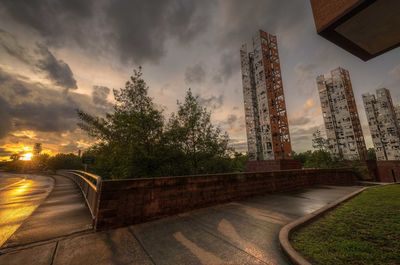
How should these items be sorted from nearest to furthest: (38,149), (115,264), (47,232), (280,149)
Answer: (115,264)
(47,232)
(280,149)
(38,149)

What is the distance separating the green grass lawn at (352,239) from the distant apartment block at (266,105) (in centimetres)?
→ 3827

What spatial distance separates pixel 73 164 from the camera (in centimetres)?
6481

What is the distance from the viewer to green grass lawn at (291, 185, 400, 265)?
2.52 metres

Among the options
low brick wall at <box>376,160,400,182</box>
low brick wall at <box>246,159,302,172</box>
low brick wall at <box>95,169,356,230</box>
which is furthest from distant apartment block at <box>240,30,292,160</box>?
low brick wall at <box>95,169,356,230</box>

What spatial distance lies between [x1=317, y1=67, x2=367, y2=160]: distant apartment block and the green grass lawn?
68608 millimetres

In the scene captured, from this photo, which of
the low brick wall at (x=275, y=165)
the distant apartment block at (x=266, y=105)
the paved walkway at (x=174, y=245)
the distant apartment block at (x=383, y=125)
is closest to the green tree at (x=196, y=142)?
the paved walkway at (x=174, y=245)

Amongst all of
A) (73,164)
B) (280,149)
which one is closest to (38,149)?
(73,164)

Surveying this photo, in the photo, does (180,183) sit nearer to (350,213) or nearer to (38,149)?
(350,213)

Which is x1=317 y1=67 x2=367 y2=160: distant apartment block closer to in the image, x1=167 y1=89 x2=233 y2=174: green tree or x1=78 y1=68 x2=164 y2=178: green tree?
x1=167 y1=89 x2=233 y2=174: green tree

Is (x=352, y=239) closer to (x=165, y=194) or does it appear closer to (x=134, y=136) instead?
(x=165, y=194)

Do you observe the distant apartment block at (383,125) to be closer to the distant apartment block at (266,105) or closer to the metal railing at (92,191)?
the distant apartment block at (266,105)

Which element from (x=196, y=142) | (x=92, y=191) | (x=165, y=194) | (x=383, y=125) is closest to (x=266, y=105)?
(x=196, y=142)

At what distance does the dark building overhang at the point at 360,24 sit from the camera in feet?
9.18

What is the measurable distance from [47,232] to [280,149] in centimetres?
A: 4351
